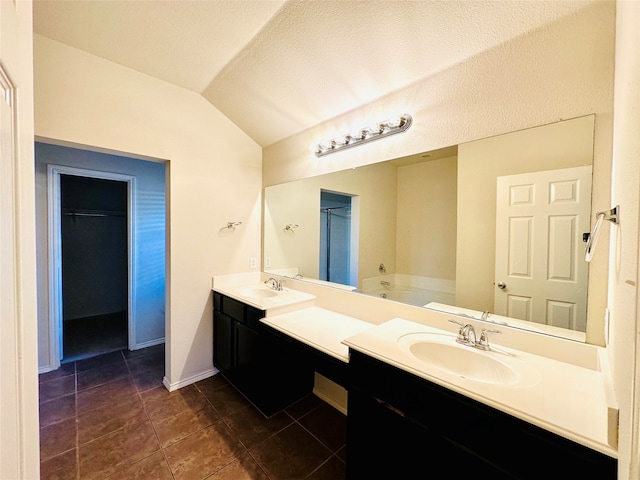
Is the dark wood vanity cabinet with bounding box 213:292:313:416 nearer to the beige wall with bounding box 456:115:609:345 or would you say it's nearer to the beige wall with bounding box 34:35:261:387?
the beige wall with bounding box 34:35:261:387

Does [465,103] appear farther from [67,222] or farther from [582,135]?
[67,222]

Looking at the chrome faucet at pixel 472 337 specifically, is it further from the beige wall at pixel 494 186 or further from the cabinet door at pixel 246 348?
the cabinet door at pixel 246 348

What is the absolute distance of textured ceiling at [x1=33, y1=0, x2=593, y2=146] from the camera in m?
1.26

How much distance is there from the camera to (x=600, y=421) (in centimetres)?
78

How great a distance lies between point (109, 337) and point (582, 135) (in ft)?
15.6

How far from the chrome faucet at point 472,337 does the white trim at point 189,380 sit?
7.46 ft

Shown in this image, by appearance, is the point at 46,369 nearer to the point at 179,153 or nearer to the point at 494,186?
the point at 179,153

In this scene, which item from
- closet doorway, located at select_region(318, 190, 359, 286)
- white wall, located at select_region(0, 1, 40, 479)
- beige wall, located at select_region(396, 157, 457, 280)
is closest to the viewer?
white wall, located at select_region(0, 1, 40, 479)

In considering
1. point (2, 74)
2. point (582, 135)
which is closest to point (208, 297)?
point (2, 74)

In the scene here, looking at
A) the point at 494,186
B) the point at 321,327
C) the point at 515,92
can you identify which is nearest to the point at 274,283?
the point at 321,327

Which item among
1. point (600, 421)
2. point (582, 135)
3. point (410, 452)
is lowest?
point (410, 452)

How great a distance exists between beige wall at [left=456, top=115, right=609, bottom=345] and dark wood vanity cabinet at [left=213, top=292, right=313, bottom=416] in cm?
122

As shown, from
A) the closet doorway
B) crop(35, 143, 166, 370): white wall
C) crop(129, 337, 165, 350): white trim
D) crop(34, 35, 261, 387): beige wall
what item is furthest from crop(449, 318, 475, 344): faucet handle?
crop(129, 337, 165, 350): white trim

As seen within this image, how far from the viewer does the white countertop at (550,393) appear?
0.75 m
